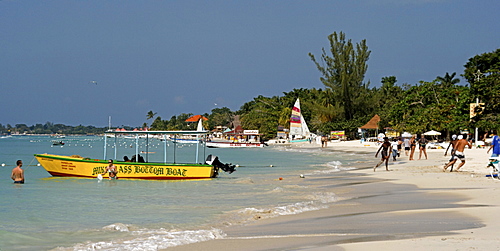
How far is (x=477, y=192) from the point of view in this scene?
43.9ft

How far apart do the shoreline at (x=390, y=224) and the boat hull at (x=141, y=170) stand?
7.40 meters

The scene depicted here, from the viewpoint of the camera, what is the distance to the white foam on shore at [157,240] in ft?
28.4

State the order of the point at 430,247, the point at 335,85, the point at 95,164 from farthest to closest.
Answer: the point at 335,85 < the point at 95,164 < the point at 430,247

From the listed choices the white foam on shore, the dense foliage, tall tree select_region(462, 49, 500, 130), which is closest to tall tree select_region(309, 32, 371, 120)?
the dense foliage

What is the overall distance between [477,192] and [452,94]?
43391mm

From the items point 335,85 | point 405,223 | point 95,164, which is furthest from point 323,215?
point 335,85

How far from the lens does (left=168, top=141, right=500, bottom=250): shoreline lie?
7.60 meters

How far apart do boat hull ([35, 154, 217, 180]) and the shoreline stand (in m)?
7.40

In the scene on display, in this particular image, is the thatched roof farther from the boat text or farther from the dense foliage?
the boat text

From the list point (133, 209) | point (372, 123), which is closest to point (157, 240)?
point (133, 209)

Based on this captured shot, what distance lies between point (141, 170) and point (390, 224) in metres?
13.7

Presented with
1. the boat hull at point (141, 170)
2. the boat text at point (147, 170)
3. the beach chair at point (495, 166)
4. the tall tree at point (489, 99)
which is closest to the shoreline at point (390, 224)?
the beach chair at point (495, 166)

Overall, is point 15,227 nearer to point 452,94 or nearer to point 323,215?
point 323,215

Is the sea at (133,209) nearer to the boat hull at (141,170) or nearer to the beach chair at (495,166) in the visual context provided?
the boat hull at (141,170)
